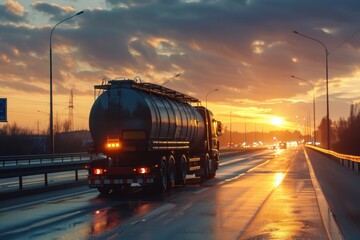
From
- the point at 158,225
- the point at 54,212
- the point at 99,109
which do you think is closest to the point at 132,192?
the point at 99,109

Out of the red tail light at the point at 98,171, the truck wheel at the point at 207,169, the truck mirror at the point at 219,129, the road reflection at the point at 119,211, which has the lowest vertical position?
the road reflection at the point at 119,211

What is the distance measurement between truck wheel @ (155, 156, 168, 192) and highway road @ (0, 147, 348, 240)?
1.20ft

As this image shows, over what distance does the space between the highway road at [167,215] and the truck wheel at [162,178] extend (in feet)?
1.20

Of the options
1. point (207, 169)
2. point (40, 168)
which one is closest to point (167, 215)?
point (40, 168)

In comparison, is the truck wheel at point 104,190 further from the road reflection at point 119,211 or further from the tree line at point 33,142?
the tree line at point 33,142

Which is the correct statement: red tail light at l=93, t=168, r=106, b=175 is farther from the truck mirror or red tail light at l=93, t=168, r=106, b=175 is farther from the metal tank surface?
the truck mirror

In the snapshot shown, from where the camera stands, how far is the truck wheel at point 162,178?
22.4m

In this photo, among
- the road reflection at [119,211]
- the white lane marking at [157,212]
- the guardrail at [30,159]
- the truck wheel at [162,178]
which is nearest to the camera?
the road reflection at [119,211]

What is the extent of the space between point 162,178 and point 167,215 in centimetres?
786

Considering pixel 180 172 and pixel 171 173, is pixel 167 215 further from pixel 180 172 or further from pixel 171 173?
pixel 180 172

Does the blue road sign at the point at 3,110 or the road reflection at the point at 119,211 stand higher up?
the blue road sign at the point at 3,110

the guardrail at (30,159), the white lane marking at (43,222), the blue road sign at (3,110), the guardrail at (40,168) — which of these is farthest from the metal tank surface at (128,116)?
the guardrail at (30,159)

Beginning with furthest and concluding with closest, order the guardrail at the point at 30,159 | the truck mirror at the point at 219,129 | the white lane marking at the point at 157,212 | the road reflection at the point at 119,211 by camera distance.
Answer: the guardrail at the point at 30,159 → the truck mirror at the point at 219,129 → the white lane marking at the point at 157,212 → the road reflection at the point at 119,211

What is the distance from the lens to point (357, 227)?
1291 centimetres
